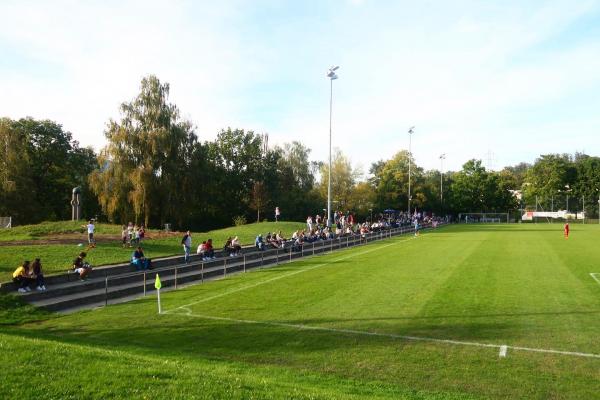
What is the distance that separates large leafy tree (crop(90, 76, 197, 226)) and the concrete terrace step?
60.5 ft

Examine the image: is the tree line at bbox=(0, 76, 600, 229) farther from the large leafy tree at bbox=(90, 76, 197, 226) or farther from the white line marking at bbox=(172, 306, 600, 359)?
the white line marking at bbox=(172, 306, 600, 359)

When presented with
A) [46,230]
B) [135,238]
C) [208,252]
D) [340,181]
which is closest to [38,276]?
[208,252]

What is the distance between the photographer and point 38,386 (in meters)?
6.57

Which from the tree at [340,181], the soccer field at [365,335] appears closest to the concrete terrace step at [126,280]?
the soccer field at [365,335]

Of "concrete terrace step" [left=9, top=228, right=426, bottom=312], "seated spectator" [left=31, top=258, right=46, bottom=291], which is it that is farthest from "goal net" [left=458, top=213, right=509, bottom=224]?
"seated spectator" [left=31, top=258, right=46, bottom=291]

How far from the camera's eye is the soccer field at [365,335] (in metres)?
8.16

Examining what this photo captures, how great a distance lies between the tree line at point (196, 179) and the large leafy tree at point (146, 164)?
94 millimetres

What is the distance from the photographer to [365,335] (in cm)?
1151

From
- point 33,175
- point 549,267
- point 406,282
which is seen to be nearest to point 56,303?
point 406,282

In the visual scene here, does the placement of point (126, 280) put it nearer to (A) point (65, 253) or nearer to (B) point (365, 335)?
(A) point (65, 253)

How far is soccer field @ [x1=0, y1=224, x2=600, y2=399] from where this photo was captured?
816 cm

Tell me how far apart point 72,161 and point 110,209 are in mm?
21822

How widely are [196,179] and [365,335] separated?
41.0 meters

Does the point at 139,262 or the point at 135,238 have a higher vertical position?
the point at 135,238
